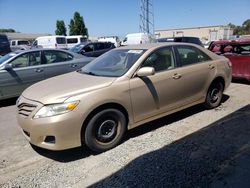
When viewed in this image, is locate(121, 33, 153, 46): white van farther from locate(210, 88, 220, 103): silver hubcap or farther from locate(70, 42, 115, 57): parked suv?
locate(210, 88, 220, 103): silver hubcap

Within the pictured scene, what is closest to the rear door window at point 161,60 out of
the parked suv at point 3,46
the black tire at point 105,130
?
the black tire at point 105,130

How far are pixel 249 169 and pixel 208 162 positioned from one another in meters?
0.48

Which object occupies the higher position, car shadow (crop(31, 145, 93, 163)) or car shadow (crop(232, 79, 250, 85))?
car shadow (crop(232, 79, 250, 85))

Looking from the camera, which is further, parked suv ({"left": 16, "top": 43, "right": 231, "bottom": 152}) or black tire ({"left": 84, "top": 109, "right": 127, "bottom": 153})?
black tire ({"left": 84, "top": 109, "right": 127, "bottom": 153})

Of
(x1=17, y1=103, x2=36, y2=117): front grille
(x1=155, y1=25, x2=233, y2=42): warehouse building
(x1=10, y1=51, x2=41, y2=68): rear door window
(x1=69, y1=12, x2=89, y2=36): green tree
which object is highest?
(x1=69, y1=12, x2=89, y2=36): green tree

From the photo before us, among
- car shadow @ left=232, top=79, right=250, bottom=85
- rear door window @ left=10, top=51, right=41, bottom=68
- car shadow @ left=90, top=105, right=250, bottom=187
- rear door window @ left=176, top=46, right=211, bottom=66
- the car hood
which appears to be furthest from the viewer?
car shadow @ left=232, top=79, right=250, bottom=85

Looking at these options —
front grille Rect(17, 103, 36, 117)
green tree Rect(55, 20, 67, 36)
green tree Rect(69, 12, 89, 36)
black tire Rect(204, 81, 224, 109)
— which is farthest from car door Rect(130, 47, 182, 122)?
green tree Rect(55, 20, 67, 36)

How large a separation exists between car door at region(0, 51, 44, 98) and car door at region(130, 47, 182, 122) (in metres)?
3.81

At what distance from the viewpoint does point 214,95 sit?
5.34m

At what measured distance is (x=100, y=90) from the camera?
346 centimetres

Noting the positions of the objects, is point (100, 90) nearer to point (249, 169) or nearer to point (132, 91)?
point (132, 91)

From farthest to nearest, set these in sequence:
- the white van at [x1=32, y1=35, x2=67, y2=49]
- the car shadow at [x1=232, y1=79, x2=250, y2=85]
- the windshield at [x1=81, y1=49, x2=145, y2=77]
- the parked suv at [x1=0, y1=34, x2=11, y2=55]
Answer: the white van at [x1=32, y1=35, x2=67, y2=49], the parked suv at [x1=0, y1=34, x2=11, y2=55], the car shadow at [x1=232, y1=79, x2=250, y2=85], the windshield at [x1=81, y1=49, x2=145, y2=77]

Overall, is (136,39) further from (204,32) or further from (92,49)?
(204,32)

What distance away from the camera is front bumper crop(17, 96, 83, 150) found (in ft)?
10.4
